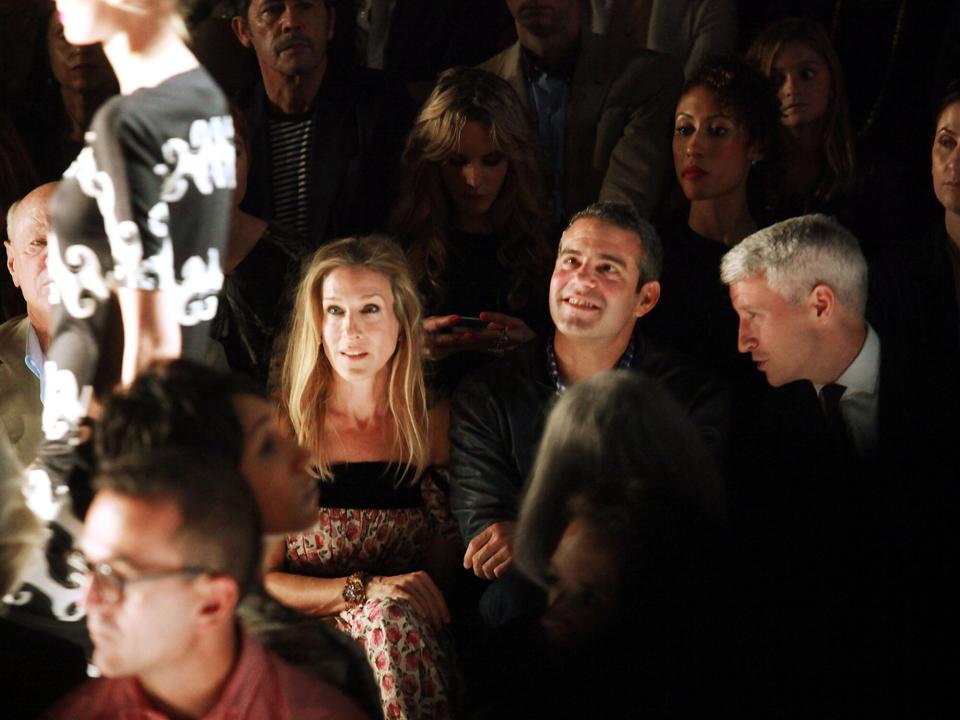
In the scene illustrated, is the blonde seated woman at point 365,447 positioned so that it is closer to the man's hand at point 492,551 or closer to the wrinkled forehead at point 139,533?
the man's hand at point 492,551

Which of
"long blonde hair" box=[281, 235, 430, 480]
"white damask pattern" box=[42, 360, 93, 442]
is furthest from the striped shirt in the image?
"white damask pattern" box=[42, 360, 93, 442]

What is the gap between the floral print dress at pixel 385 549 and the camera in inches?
82.0

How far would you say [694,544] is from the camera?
6.34ft

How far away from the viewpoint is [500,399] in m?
2.18

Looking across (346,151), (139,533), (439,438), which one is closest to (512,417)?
(439,438)

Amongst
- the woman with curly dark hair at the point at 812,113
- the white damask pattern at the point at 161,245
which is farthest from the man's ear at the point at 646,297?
the white damask pattern at the point at 161,245

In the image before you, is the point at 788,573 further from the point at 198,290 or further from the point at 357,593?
the point at 198,290

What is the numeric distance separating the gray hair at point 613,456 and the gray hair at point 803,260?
0.29 m

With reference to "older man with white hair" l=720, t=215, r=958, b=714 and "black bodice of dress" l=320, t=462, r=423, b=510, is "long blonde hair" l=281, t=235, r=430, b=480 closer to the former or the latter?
"black bodice of dress" l=320, t=462, r=423, b=510

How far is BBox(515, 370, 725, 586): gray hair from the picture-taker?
1.92 m

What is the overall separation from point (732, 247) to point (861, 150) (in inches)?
17.3

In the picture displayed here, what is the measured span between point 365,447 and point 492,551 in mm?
278

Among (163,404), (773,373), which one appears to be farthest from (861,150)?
(163,404)

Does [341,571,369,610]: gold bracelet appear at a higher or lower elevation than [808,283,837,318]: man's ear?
lower
